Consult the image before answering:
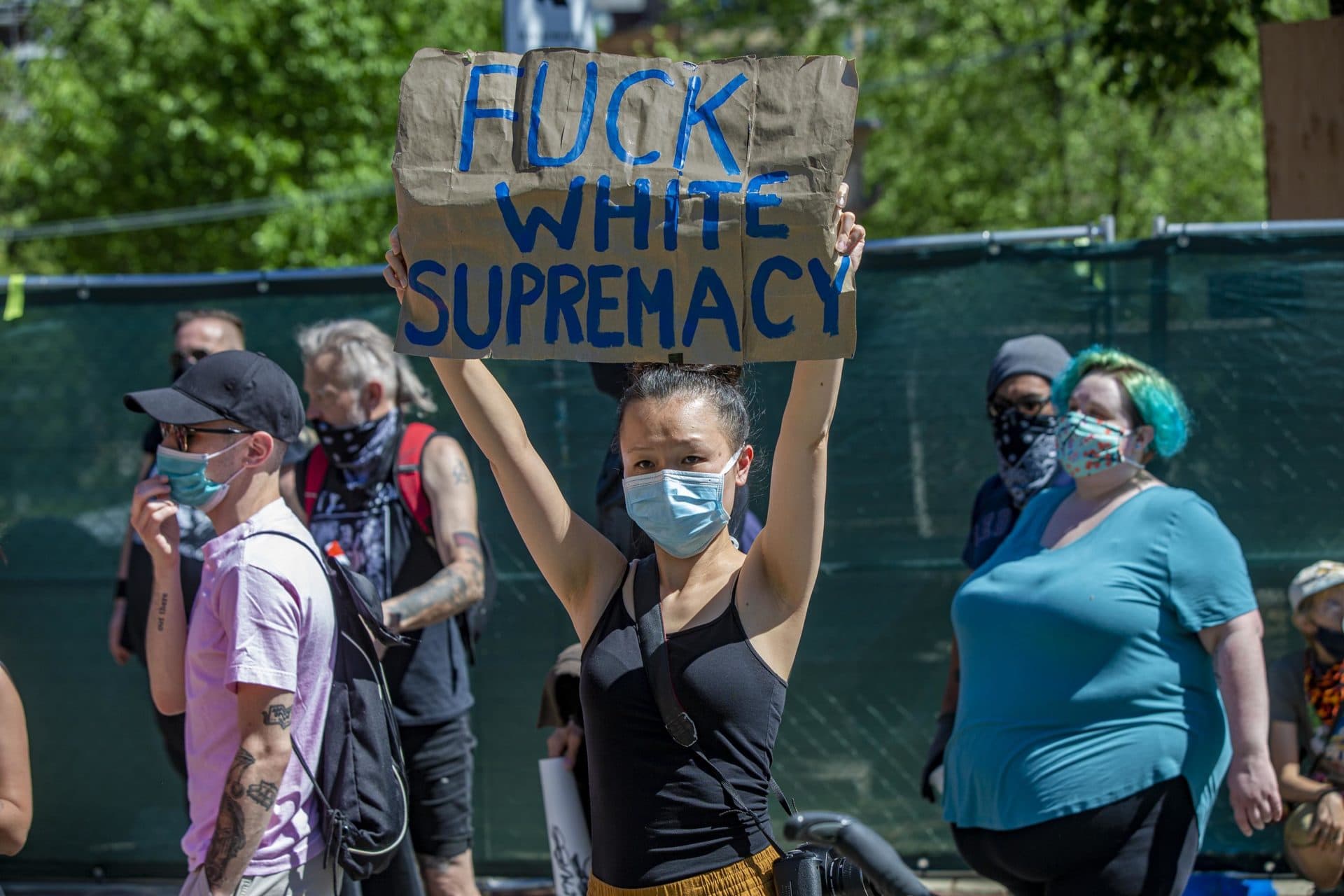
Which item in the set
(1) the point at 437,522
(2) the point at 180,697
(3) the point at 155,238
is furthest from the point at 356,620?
(3) the point at 155,238

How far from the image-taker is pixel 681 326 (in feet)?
8.39

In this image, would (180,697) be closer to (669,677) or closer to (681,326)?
(669,677)

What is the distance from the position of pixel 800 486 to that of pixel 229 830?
54.6 inches

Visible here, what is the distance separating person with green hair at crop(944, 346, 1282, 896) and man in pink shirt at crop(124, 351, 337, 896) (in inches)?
66.7

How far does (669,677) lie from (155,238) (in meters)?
16.1

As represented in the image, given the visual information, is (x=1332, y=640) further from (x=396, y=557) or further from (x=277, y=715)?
(x=277, y=715)

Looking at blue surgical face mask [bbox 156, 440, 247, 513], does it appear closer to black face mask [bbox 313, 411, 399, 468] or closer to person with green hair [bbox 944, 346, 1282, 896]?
black face mask [bbox 313, 411, 399, 468]

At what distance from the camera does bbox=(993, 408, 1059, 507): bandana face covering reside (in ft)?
14.7

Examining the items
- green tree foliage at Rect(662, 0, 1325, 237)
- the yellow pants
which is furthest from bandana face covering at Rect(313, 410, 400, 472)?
green tree foliage at Rect(662, 0, 1325, 237)

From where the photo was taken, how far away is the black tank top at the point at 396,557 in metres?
4.34

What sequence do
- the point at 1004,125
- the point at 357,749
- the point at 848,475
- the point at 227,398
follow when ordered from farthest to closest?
1. the point at 1004,125
2. the point at 848,475
3. the point at 227,398
4. the point at 357,749

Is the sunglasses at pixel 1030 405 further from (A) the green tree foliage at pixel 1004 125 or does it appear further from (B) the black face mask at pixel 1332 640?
(A) the green tree foliage at pixel 1004 125

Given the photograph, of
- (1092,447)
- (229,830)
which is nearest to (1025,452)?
(1092,447)

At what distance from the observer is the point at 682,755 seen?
2543 millimetres
